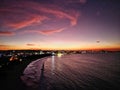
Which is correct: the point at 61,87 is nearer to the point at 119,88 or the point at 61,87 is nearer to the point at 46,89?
the point at 46,89

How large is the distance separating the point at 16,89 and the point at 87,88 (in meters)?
12.6

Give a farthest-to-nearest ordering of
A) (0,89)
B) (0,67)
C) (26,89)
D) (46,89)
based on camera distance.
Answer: (0,67), (46,89), (26,89), (0,89)

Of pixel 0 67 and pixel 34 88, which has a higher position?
pixel 0 67

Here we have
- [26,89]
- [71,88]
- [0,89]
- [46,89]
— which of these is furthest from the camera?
[71,88]

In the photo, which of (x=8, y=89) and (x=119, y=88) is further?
(x=119, y=88)

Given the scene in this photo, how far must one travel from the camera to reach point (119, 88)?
1049 inches

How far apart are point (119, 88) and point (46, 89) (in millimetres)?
13942

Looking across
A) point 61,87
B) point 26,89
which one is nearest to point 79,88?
point 61,87

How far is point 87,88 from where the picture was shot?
84.7 ft

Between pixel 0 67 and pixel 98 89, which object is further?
pixel 0 67

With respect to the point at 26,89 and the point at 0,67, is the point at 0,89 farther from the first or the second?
the point at 0,67

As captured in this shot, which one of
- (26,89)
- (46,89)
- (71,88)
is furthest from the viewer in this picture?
(71,88)

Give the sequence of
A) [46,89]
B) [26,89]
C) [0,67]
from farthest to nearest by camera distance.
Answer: [0,67]
[46,89]
[26,89]

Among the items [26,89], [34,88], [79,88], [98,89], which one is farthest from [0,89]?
[98,89]
